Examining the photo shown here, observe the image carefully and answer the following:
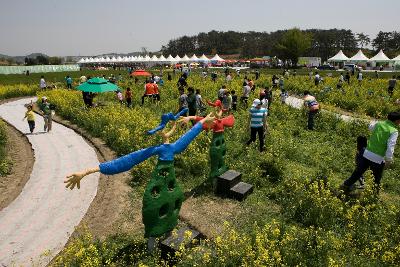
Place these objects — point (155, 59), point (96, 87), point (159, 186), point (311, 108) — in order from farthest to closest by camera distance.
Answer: point (155, 59), point (96, 87), point (311, 108), point (159, 186)

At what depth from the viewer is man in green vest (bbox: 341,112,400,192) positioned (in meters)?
6.46

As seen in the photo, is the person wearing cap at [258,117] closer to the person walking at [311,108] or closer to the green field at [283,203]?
the green field at [283,203]

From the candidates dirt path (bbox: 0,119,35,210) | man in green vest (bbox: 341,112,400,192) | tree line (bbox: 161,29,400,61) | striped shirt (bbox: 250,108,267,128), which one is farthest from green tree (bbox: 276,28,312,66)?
man in green vest (bbox: 341,112,400,192)

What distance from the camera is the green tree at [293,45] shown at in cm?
6234

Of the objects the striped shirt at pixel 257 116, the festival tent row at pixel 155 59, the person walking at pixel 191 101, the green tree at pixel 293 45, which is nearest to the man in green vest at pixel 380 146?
the striped shirt at pixel 257 116

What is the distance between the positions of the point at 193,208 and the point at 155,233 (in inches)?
73.3

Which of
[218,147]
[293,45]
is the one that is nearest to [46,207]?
[218,147]

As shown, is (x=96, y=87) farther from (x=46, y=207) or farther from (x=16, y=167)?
(x=46, y=207)

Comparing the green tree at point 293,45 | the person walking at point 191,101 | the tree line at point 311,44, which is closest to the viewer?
the person walking at point 191,101

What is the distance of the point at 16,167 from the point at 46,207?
3336mm

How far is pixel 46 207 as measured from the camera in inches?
301

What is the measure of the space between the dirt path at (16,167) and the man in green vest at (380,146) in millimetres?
7802

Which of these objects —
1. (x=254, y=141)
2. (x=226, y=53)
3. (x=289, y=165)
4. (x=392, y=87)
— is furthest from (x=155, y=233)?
(x=226, y=53)

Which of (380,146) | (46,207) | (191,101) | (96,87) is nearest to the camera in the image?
(380,146)
